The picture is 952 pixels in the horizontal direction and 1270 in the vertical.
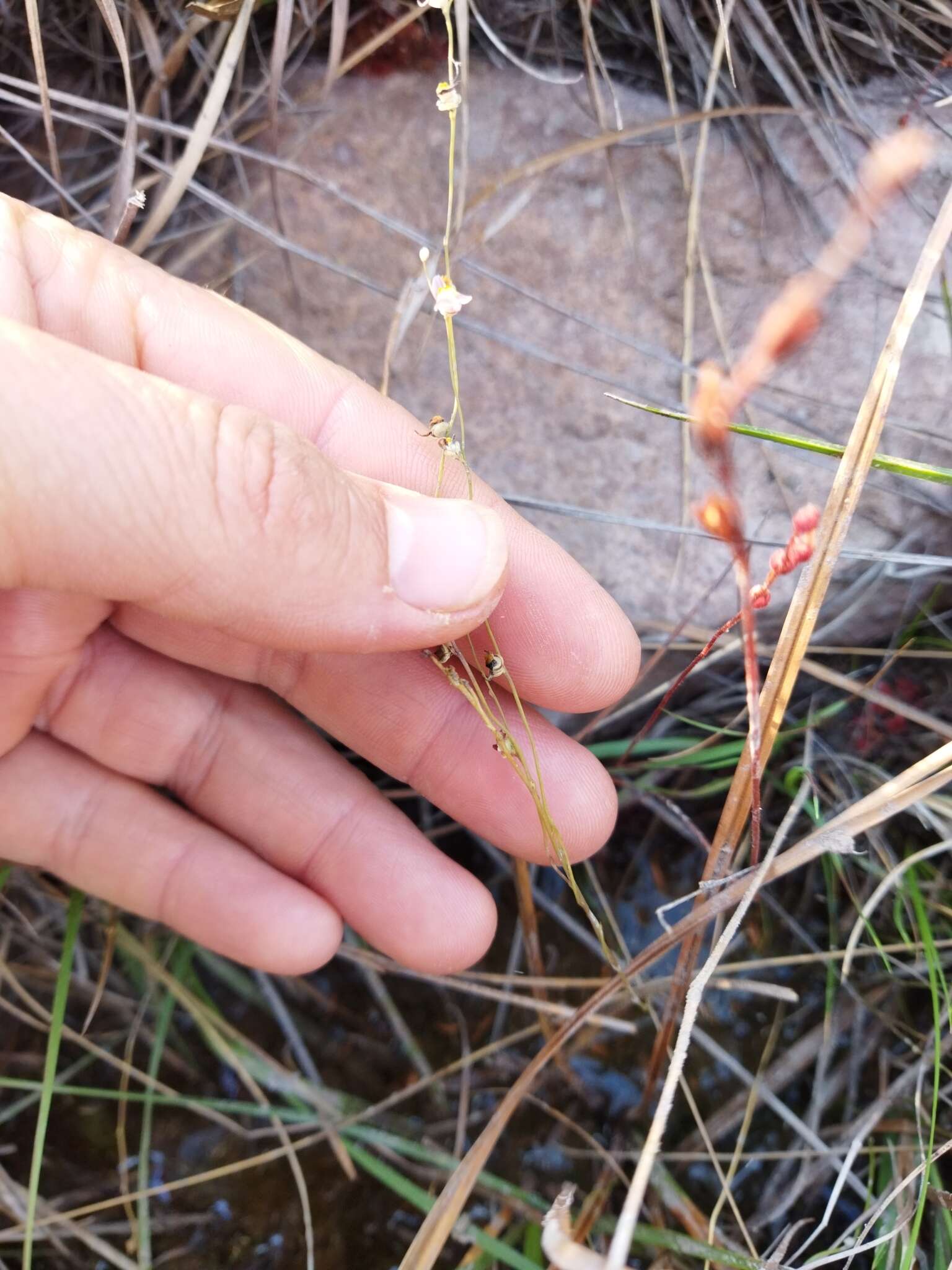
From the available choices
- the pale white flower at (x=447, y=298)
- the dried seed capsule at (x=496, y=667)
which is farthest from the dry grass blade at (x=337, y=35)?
the dried seed capsule at (x=496, y=667)

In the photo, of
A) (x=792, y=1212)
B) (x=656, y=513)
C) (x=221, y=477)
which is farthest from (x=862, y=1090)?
(x=221, y=477)

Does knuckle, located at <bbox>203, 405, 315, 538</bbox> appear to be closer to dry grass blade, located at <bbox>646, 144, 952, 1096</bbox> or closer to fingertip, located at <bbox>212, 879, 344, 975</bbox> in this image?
dry grass blade, located at <bbox>646, 144, 952, 1096</bbox>

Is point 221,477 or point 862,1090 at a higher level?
point 221,477

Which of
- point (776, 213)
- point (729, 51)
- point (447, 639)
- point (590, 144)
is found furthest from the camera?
point (776, 213)

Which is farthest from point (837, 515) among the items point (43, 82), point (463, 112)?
point (43, 82)

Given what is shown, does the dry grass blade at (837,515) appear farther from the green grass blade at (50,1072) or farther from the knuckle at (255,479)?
the green grass blade at (50,1072)

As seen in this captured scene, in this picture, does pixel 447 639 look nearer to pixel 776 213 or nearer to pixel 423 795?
pixel 423 795
